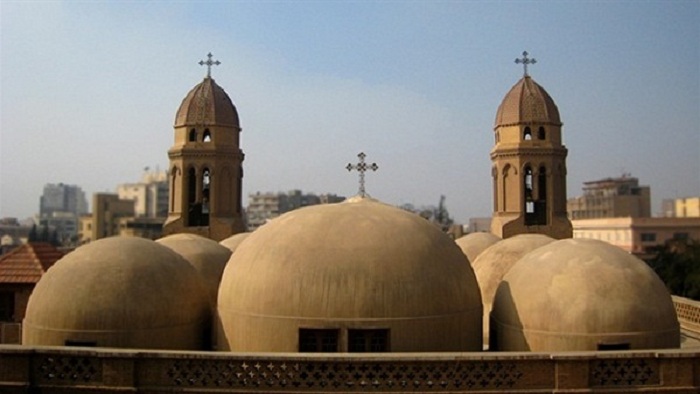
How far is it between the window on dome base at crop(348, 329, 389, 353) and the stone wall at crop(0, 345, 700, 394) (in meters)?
0.85

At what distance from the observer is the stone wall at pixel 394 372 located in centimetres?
987

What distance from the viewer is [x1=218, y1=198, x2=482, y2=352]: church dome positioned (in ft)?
35.2

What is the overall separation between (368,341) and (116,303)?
4652mm

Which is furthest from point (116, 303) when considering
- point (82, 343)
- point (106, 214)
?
point (106, 214)

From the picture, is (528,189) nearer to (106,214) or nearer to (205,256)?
(205,256)

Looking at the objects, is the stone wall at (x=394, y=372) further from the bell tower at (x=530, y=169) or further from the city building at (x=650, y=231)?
the city building at (x=650, y=231)

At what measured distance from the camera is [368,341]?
35.3 feet

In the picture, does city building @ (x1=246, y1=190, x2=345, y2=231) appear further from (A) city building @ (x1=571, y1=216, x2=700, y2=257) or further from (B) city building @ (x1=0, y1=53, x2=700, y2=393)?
(B) city building @ (x1=0, y1=53, x2=700, y2=393)

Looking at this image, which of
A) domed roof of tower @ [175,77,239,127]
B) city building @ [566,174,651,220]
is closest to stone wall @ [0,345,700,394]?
domed roof of tower @ [175,77,239,127]

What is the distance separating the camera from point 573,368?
9.87 metres

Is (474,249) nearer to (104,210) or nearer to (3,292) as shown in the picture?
(3,292)

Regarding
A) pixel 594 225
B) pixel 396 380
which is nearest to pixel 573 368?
pixel 396 380

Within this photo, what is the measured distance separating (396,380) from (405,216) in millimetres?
3682

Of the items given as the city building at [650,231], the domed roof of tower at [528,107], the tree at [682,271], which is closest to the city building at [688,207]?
the city building at [650,231]
